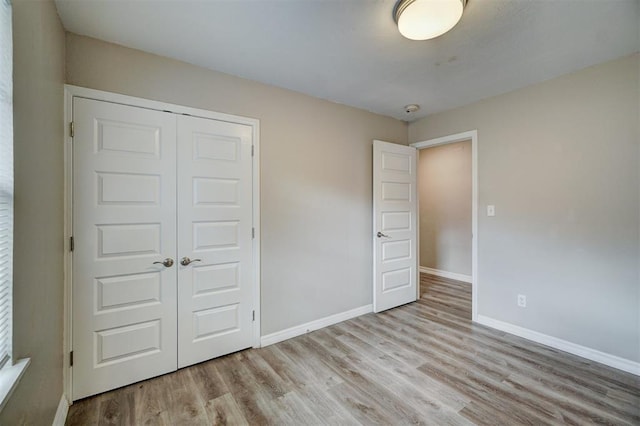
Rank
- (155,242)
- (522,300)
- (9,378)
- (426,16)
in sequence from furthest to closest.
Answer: (522,300)
(155,242)
(426,16)
(9,378)

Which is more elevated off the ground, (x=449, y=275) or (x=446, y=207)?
(x=446, y=207)

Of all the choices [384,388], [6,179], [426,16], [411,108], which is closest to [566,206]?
[411,108]

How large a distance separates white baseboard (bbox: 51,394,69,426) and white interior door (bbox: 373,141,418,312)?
2.81m

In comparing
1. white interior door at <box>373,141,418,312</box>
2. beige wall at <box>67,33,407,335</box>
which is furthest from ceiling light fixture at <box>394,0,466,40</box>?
white interior door at <box>373,141,418,312</box>

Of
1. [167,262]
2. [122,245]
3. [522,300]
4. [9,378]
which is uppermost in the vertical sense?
[122,245]

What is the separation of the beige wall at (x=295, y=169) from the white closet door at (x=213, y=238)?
0.18m

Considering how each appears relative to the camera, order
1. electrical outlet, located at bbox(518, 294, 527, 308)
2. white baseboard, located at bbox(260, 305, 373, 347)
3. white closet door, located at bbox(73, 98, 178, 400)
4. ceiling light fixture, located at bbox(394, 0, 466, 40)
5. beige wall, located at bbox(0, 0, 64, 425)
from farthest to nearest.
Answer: electrical outlet, located at bbox(518, 294, 527, 308) < white baseboard, located at bbox(260, 305, 373, 347) < white closet door, located at bbox(73, 98, 178, 400) < ceiling light fixture, located at bbox(394, 0, 466, 40) < beige wall, located at bbox(0, 0, 64, 425)

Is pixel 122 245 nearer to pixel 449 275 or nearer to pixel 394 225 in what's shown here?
pixel 394 225

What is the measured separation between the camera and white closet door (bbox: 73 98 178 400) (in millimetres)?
1864

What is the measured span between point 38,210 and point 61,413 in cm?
128

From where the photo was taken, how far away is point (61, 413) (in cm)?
165

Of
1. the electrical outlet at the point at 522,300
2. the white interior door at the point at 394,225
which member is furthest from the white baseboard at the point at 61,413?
the electrical outlet at the point at 522,300

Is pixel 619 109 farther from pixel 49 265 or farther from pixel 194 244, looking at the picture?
pixel 49 265

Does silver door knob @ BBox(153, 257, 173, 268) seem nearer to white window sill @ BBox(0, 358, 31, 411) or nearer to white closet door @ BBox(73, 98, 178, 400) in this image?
white closet door @ BBox(73, 98, 178, 400)
